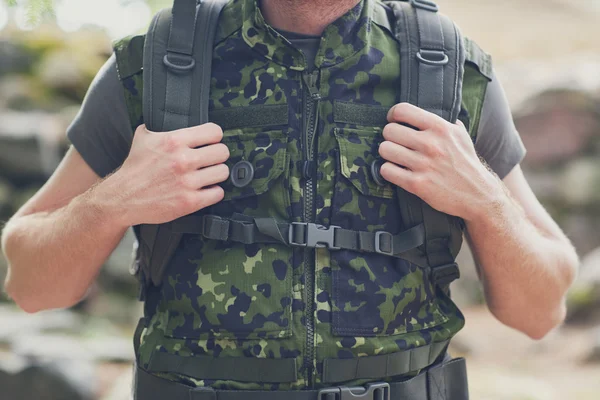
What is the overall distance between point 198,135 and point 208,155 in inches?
2.4

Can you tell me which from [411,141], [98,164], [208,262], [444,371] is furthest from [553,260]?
[98,164]

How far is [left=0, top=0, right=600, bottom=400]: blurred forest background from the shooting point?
18.9 ft

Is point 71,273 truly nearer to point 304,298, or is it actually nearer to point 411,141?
point 304,298

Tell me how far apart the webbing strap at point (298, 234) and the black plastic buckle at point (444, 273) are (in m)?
0.11

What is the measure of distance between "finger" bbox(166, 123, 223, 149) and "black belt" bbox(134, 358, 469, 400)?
0.65 m

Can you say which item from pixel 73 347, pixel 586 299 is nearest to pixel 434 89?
pixel 73 347

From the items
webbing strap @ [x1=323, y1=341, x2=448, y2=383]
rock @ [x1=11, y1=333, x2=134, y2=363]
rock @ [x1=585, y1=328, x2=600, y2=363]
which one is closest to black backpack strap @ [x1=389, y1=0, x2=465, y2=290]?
webbing strap @ [x1=323, y1=341, x2=448, y2=383]

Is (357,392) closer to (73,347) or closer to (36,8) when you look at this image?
(36,8)

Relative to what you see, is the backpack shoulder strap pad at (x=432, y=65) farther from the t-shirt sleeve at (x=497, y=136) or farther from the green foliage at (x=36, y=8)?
the green foliage at (x=36, y=8)

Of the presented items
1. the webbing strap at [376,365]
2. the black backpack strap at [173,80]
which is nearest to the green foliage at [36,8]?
the black backpack strap at [173,80]

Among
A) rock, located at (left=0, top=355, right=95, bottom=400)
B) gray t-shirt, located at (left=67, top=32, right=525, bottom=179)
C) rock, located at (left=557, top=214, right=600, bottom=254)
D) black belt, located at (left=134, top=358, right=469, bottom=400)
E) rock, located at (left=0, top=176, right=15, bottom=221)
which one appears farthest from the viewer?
rock, located at (left=557, top=214, right=600, bottom=254)

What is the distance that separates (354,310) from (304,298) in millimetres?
139

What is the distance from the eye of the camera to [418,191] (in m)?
1.96

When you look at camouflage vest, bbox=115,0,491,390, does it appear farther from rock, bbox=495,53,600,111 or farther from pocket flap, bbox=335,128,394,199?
rock, bbox=495,53,600,111
